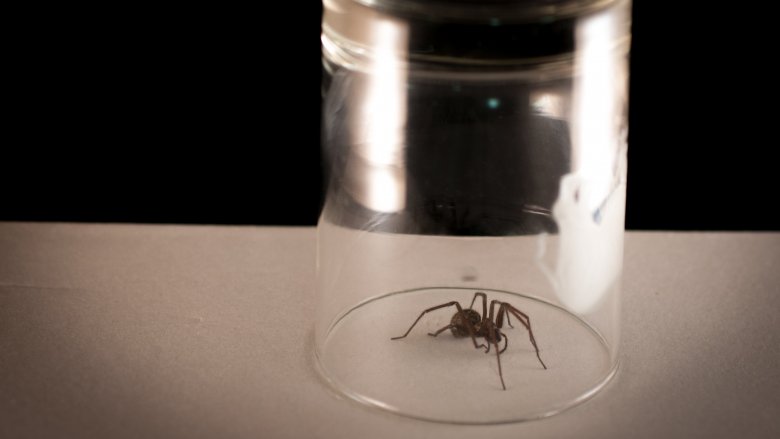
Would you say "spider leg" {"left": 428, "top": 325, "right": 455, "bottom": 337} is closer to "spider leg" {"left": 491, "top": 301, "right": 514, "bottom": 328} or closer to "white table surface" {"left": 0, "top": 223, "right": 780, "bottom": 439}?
"spider leg" {"left": 491, "top": 301, "right": 514, "bottom": 328}

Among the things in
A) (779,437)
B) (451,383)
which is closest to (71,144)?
(451,383)

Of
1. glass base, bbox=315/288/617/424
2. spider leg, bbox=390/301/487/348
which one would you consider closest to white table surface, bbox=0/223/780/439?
glass base, bbox=315/288/617/424

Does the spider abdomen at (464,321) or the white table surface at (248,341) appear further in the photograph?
the spider abdomen at (464,321)

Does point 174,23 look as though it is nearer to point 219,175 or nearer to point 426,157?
point 219,175

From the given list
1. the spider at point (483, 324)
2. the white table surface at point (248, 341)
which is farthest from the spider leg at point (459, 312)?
the white table surface at point (248, 341)

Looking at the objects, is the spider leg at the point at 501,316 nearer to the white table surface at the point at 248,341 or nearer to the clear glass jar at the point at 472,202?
the clear glass jar at the point at 472,202

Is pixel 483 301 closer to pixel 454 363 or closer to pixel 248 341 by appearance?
pixel 454 363
